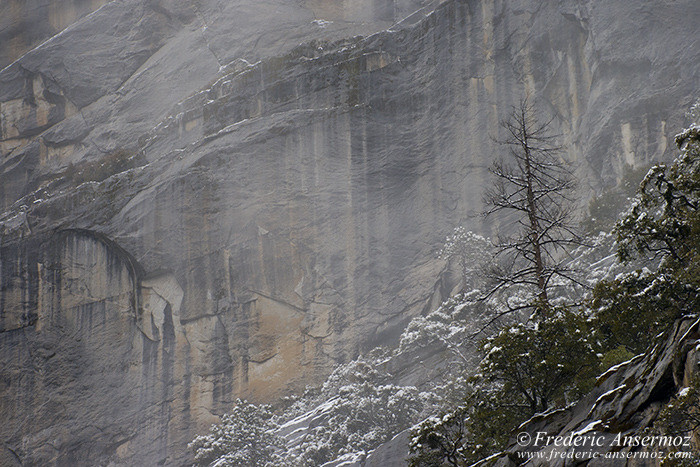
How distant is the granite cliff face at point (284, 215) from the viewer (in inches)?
1747

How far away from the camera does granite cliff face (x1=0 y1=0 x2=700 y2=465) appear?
44.4 m

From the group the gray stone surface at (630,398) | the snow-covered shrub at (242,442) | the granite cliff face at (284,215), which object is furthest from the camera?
the granite cliff face at (284,215)

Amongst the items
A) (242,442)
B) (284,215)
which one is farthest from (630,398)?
(284,215)

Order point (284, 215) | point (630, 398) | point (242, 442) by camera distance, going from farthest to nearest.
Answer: point (284, 215)
point (242, 442)
point (630, 398)

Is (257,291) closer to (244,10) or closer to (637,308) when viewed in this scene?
(244,10)

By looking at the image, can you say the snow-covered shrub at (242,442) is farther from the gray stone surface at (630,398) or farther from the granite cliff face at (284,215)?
the gray stone surface at (630,398)

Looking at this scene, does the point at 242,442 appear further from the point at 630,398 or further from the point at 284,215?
the point at 630,398

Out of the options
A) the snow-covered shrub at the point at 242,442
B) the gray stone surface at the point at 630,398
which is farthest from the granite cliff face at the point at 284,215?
the gray stone surface at the point at 630,398

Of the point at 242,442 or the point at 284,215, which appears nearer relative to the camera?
the point at 242,442

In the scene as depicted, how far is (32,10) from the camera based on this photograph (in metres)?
76.5

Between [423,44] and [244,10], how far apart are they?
67.6ft

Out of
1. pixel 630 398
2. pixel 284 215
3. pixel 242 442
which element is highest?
pixel 284 215

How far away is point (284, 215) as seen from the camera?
48.1 metres

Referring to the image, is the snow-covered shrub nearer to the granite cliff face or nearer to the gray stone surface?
the granite cliff face
